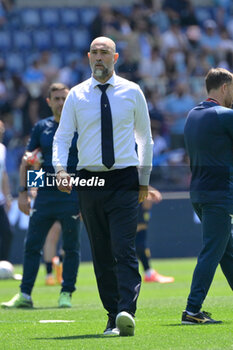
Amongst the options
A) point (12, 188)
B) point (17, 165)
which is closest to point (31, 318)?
point (12, 188)

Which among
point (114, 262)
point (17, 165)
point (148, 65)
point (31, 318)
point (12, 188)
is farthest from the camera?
point (148, 65)

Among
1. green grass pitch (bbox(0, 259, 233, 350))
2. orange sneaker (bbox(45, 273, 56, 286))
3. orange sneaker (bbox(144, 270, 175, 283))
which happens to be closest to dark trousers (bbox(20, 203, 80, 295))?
green grass pitch (bbox(0, 259, 233, 350))

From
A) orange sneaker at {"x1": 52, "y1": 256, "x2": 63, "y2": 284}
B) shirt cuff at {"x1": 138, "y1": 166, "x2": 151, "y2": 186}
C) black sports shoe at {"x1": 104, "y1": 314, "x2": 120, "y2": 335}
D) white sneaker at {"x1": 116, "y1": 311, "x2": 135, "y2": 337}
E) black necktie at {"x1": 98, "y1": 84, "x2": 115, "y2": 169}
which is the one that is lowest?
orange sneaker at {"x1": 52, "y1": 256, "x2": 63, "y2": 284}

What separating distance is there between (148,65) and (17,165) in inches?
192

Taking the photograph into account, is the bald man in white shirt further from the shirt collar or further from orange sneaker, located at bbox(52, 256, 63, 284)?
orange sneaker, located at bbox(52, 256, 63, 284)

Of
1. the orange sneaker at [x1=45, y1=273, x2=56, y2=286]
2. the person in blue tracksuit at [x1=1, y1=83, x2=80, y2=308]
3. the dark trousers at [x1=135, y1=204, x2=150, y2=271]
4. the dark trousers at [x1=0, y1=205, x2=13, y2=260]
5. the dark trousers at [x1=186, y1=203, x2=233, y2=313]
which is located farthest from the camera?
the dark trousers at [x1=0, y1=205, x2=13, y2=260]

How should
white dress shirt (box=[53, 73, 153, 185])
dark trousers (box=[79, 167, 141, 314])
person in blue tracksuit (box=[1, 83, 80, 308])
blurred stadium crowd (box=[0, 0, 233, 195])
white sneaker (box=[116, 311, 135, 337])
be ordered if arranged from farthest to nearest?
blurred stadium crowd (box=[0, 0, 233, 195]) < person in blue tracksuit (box=[1, 83, 80, 308]) < white dress shirt (box=[53, 73, 153, 185]) < dark trousers (box=[79, 167, 141, 314]) < white sneaker (box=[116, 311, 135, 337])

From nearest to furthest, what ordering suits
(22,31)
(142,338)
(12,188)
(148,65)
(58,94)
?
(142,338)
(58,94)
(12,188)
(148,65)
(22,31)

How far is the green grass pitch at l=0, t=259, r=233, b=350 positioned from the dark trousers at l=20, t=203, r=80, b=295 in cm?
31

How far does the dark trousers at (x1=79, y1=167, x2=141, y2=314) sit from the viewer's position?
6.47m

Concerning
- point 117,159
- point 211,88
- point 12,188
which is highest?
point 211,88

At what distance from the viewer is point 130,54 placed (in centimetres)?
2111

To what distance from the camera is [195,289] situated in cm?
696

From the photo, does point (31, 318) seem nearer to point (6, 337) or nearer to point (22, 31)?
point (6, 337)
